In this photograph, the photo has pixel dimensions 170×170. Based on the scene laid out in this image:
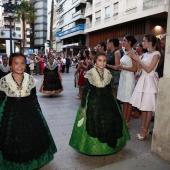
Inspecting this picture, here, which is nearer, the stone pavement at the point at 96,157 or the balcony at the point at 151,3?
the stone pavement at the point at 96,157

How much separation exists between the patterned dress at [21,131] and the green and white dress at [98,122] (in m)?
0.61

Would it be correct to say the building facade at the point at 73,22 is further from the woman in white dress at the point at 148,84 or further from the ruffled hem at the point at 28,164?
the ruffled hem at the point at 28,164

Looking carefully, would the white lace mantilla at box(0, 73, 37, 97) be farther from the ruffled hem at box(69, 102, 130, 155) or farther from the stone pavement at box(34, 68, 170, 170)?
the stone pavement at box(34, 68, 170, 170)

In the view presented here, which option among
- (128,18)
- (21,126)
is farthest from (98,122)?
(128,18)

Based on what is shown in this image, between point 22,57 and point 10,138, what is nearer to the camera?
point 10,138

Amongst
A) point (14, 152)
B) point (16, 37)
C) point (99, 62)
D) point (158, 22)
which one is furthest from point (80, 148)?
point (16, 37)

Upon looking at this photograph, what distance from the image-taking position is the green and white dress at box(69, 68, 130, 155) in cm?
340

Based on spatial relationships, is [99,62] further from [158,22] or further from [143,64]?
[158,22]

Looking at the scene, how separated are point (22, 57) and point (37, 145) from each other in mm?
1153

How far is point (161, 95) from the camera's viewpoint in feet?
11.2

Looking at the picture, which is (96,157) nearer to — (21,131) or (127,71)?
(21,131)

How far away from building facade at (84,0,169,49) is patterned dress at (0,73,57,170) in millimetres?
18370

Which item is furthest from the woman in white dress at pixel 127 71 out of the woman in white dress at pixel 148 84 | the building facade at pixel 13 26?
the building facade at pixel 13 26

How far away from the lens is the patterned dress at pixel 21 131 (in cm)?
284
